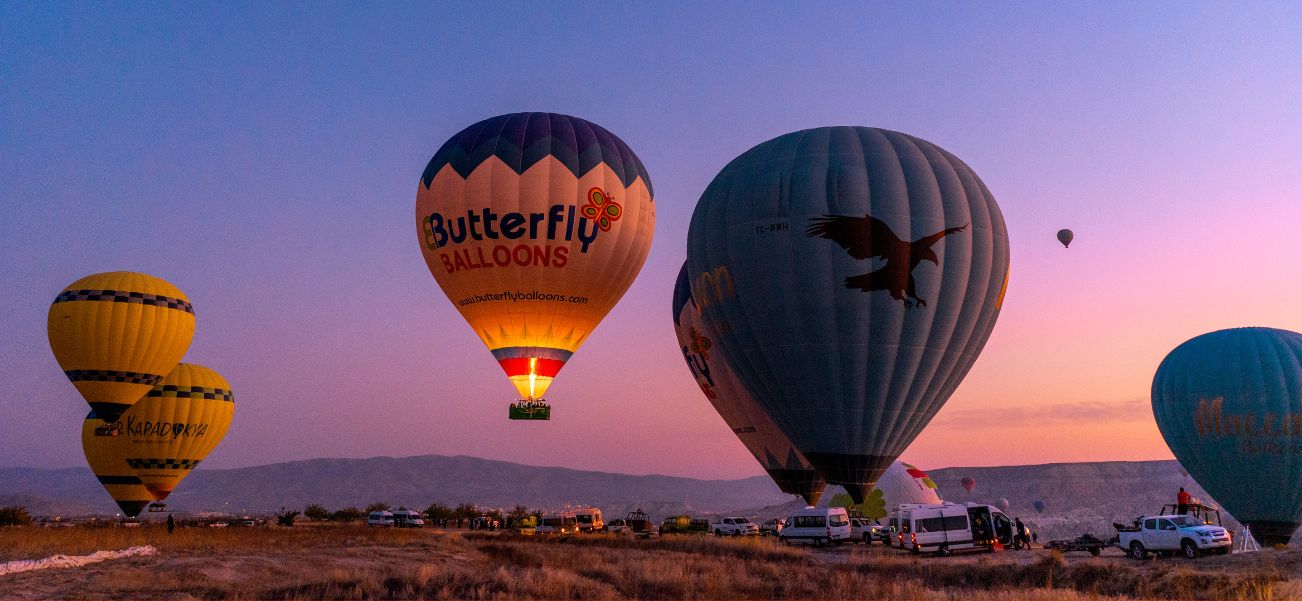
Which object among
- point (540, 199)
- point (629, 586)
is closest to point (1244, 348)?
point (540, 199)

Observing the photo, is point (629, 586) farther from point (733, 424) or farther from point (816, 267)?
point (733, 424)

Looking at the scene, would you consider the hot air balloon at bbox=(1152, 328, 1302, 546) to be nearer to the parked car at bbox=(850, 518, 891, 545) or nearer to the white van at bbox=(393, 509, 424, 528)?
the parked car at bbox=(850, 518, 891, 545)

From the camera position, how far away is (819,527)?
1551 inches

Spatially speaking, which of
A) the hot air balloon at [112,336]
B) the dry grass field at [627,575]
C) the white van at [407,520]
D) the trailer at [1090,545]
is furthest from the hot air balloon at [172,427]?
the trailer at [1090,545]

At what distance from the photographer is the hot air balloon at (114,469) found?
205 feet

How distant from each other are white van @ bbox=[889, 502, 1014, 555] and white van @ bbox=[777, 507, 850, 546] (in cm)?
550

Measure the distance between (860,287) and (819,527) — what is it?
34.6 feet

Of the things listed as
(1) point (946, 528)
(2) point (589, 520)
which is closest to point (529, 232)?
(1) point (946, 528)

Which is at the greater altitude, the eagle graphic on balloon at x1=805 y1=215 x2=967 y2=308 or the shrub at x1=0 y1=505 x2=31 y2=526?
the eagle graphic on balloon at x1=805 y1=215 x2=967 y2=308

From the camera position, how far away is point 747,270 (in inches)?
1423

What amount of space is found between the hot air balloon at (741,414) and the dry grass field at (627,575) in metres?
15.5

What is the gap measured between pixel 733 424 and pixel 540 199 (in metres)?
17.4

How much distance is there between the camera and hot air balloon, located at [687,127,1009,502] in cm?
3431

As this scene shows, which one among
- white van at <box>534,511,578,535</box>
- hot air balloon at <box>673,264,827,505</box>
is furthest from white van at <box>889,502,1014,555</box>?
white van at <box>534,511,578,535</box>
